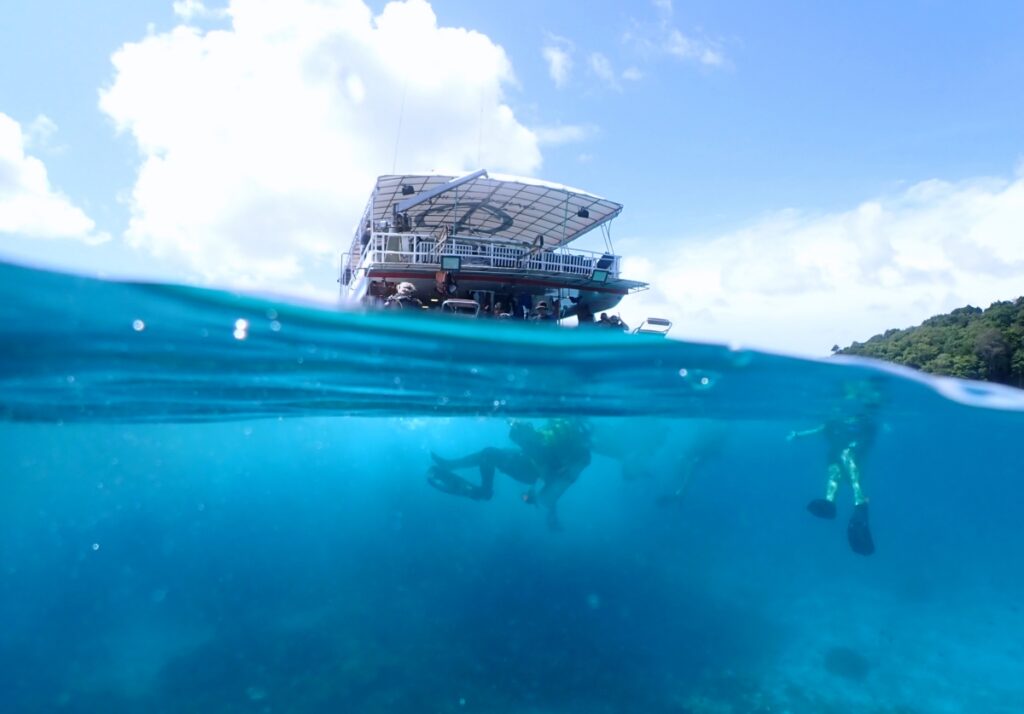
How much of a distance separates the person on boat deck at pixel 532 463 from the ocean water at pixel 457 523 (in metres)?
0.76

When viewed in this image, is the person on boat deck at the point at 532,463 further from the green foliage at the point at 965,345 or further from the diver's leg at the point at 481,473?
the green foliage at the point at 965,345

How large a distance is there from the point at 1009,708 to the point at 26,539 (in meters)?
32.4

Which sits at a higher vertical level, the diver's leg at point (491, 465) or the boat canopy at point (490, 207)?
the boat canopy at point (490, 207)

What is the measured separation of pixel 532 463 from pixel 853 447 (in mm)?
10334

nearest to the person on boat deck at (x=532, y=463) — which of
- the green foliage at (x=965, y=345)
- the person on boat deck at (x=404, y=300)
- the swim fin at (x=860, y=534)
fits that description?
the person on boat deck at (x=404, y=300)

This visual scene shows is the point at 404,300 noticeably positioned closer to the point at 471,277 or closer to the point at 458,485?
the point at 471,277

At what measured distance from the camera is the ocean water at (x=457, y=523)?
29.5 feet

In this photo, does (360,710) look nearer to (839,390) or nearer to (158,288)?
(158,288)

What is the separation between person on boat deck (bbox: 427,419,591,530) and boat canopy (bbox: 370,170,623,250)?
5.67 m

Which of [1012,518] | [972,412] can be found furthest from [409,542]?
[1012,518]

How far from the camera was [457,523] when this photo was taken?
2384cm

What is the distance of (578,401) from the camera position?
13.1m

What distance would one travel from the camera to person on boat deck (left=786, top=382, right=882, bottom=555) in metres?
12.1

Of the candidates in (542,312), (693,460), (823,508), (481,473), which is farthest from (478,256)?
(693,460)
